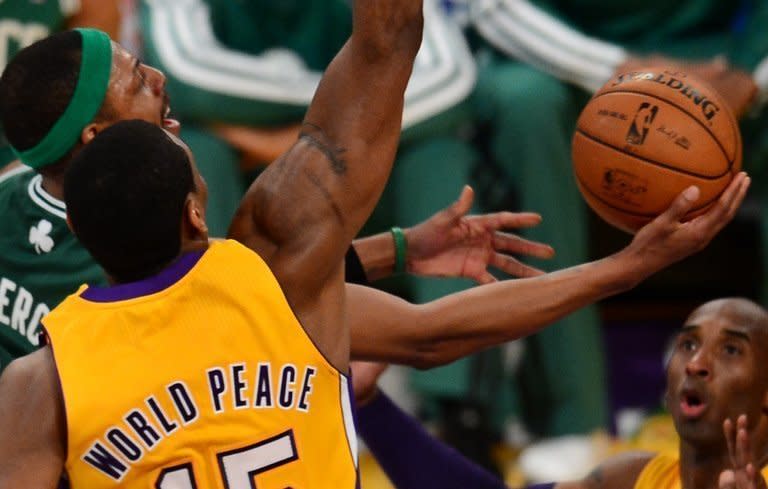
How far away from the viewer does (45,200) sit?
11.5 feet

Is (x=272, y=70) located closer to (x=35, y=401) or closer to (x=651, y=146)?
(x=651, y=146)

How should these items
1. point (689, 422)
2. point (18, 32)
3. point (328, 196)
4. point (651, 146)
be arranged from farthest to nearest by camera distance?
1. point (18, 32)
2. point (689, 422)
3. point (651, 146)
4. point (328, 196)

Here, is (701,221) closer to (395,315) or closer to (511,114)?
(395,315)

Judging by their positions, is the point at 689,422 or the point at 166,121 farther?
the point at 689,422

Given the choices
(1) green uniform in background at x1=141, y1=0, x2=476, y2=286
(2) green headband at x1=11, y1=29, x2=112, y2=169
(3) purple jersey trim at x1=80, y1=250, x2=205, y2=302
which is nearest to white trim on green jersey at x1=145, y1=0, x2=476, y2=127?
(1) green uniform in background at x1=141, y1=0, x2=476, y2=286

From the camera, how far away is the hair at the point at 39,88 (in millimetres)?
3359

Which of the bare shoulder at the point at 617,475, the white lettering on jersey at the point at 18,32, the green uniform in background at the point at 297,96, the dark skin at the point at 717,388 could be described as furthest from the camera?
the green uniform in background at the point at 297,96

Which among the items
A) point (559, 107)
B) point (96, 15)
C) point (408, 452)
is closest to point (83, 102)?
point (408, 452)

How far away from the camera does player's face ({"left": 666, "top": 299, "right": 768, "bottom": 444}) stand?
396 cm

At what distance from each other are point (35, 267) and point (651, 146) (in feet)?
4.46

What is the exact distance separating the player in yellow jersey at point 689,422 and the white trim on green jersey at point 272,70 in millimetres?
1916

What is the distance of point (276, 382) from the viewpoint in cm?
296

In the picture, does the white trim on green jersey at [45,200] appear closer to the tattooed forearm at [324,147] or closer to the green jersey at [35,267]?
the green jersey at [35,267]

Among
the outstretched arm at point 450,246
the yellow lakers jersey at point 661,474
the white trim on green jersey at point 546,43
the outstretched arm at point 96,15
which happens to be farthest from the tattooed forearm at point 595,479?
the outstretched arm at point 96,15
